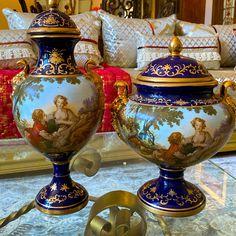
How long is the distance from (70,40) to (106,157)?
0.47 metres

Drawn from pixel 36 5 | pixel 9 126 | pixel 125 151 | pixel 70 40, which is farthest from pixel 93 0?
pixel 70 40

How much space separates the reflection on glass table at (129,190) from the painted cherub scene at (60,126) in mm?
168

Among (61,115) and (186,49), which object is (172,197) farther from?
(186,49)

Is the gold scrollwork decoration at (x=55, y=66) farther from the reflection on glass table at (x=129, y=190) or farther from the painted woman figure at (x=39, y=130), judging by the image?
the reflection on glass table at (x=129, y=190)

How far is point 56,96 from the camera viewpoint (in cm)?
47

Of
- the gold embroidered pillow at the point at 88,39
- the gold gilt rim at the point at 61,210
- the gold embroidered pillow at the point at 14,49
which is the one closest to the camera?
the gold gilt rim at the point at 61,210

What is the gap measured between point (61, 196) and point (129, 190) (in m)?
0.20

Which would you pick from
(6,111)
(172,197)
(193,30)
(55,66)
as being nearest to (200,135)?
(172,197)

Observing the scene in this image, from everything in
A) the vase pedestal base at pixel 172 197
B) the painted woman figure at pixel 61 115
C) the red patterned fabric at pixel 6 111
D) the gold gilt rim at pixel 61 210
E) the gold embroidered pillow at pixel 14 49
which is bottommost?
the red patterned fabric at pixel 6 111

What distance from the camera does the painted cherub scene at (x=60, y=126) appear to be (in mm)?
475

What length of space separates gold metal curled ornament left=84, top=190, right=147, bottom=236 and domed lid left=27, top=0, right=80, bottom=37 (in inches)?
12.8

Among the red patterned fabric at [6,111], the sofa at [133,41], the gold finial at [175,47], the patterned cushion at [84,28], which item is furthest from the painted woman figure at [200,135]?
the patterned cushion at [84,28]

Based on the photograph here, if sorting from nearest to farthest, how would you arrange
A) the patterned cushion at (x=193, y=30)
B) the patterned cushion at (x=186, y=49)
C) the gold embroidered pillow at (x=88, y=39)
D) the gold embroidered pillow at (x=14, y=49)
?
the gold embroidered pillow at (x=14, y=49) < the gold embroidered pillow at (x=88, y=39) < the patterned cushion at (x=186, y=49) < the patterned cushion at (x=193, y=30)

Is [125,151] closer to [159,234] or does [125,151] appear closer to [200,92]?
[159,234]
